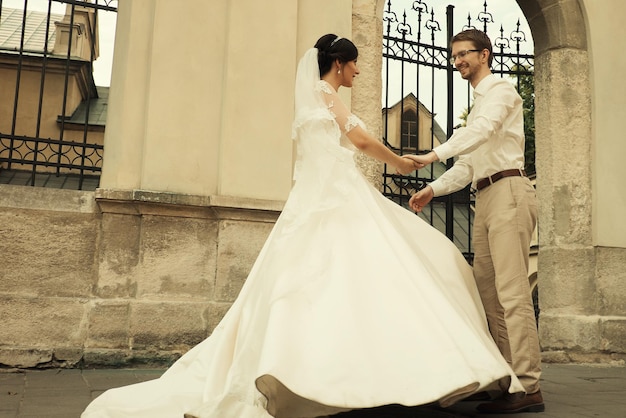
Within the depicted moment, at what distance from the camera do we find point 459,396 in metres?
2.39

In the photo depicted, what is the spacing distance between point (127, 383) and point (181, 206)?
4.75ft

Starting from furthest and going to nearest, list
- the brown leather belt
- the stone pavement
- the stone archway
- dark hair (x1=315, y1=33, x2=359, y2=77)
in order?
the stone archway, the brown leather belt, dark hair (x1=315, y1=33, x2=359, y2=77), the stone pavement

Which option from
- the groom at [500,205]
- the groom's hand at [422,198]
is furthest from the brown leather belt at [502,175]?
the groom's hand at [422,198]

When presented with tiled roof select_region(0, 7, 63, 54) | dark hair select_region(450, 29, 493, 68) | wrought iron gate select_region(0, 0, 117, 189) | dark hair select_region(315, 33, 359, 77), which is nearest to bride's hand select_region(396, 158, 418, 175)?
dark hair select_region(315, 33, 359, 77)

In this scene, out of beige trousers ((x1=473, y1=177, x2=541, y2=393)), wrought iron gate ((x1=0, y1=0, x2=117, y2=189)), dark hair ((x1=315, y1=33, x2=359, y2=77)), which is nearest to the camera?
beige trousers ((x1=473, y1=177, x2=541, y2=393))

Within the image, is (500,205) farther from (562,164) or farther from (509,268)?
(562,164)

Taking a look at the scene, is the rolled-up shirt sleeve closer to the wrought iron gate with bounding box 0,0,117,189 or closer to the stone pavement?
the stone pavement

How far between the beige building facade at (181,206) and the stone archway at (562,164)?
0.03 metres

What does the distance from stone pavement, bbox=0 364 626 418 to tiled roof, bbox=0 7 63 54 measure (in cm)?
891

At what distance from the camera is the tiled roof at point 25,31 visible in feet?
42.6

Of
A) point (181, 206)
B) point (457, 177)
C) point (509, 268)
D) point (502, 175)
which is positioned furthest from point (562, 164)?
point (181, 206)

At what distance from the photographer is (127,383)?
377 centimetres

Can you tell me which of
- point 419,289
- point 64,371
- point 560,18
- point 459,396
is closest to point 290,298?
point 419,289

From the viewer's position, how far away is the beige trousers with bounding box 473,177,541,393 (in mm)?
3244
